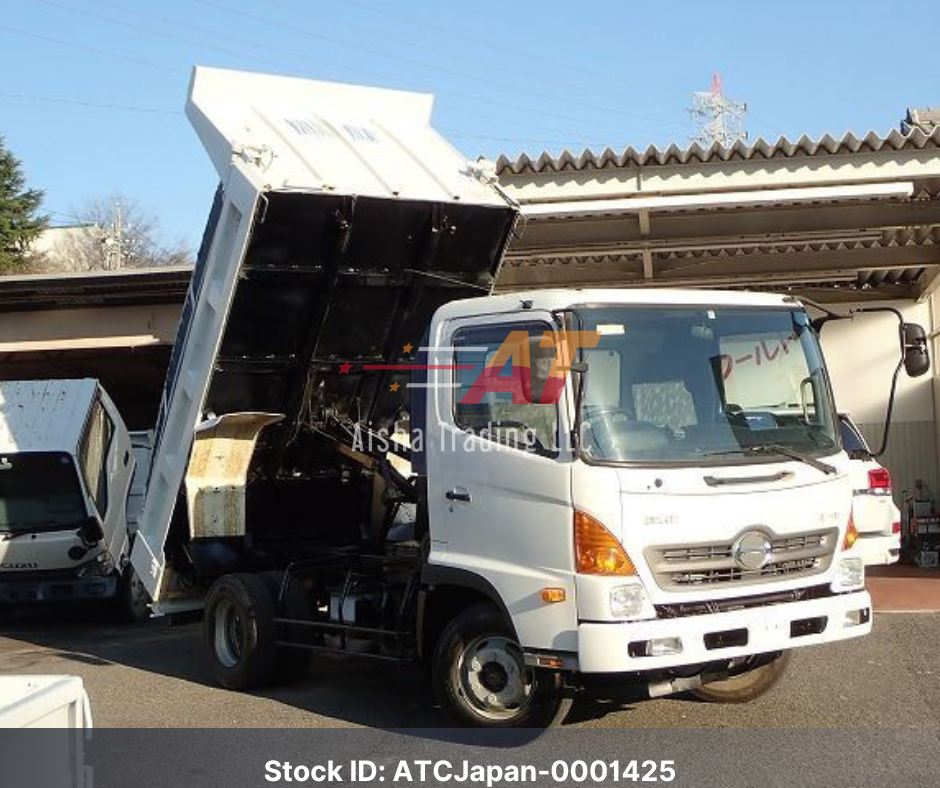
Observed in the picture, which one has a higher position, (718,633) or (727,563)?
(727,563)

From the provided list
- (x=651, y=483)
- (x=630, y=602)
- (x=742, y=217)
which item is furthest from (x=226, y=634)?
(x=742, y=217)

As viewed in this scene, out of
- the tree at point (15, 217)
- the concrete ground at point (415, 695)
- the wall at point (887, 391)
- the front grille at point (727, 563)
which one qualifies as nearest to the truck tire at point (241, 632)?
the concrete ground at point (415, 695)

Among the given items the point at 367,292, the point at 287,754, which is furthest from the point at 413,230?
the point at 287,754

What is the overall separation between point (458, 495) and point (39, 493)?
754cm

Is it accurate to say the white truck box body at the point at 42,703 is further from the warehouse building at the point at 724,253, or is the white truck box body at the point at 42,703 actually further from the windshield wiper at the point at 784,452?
the warehouse building at the point at 724,253

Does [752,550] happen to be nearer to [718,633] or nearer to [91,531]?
[718,633]

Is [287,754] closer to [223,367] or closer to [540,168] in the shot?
[223,367]

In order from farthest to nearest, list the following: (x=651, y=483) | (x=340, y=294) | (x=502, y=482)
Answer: (x=340, y=294)
(x=502, y=482)
(x=651, y=483)

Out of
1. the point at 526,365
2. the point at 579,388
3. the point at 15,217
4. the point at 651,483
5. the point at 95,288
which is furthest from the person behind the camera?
the point at 15,217

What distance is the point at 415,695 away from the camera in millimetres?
8008

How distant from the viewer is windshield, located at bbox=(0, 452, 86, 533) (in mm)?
12336

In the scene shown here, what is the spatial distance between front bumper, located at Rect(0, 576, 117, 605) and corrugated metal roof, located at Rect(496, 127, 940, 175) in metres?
6.09

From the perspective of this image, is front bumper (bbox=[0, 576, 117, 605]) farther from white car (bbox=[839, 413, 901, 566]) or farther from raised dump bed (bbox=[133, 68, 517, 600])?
white car (bbox=[839, 413, 901, 566])

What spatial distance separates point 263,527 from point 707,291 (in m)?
4.20
